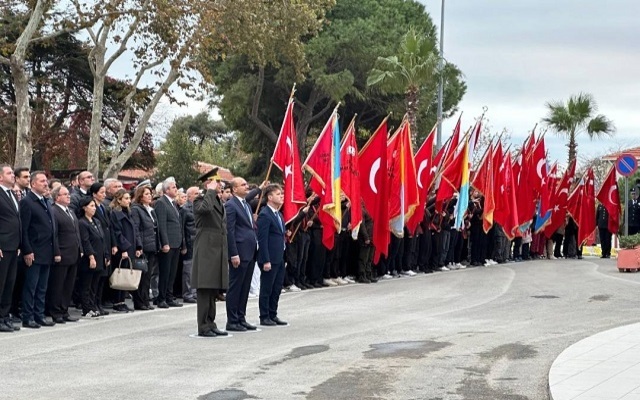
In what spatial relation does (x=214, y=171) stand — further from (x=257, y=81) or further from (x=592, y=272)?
(x=257, y=81)

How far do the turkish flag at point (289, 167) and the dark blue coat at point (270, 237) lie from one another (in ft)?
9.73

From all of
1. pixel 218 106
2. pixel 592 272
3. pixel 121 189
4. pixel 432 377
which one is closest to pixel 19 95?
pixel 121 189

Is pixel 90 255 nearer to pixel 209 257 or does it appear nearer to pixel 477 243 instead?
pixel 209 257

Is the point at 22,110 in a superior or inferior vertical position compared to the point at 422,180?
superior

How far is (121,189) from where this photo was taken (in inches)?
617

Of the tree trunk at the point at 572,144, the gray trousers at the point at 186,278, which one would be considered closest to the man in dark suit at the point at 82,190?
the gray trousers at the point at 186,278

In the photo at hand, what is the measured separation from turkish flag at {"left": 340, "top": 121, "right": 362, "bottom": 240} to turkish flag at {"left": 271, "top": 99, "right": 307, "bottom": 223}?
2.29 metres

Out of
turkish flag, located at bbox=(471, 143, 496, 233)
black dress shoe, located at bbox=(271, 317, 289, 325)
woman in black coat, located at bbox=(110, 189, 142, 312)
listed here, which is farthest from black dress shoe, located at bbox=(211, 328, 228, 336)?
turkish flag, located at bbox=(471, 143, 496, 233)

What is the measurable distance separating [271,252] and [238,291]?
82cm

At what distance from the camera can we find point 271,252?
1366 cm

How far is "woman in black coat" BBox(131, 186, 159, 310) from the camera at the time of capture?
51.3 ft

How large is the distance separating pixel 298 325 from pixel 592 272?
40.2 ft

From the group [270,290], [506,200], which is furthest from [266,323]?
[506,200]

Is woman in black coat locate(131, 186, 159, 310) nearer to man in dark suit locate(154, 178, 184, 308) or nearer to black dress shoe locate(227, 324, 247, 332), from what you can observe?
man in dark suit locate(154, 178, 184, 308)
